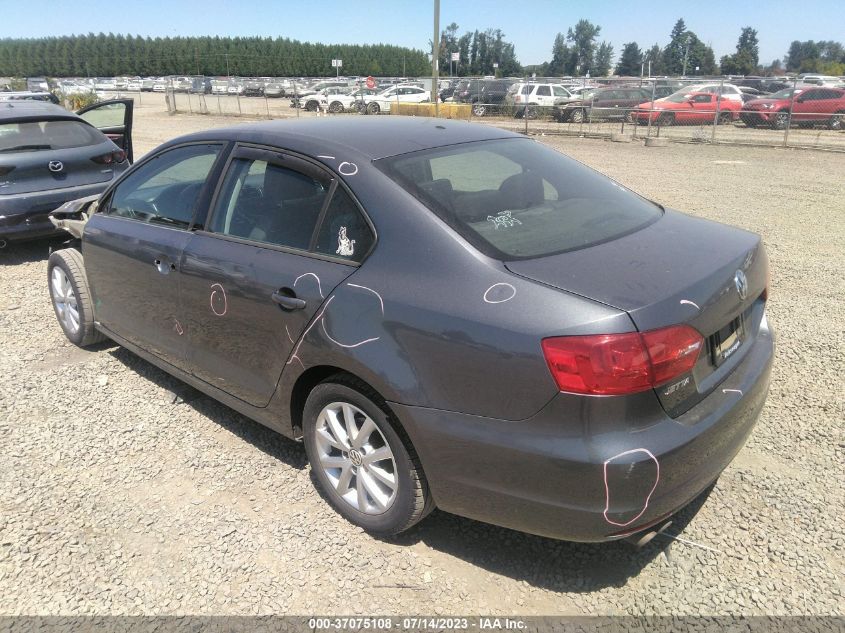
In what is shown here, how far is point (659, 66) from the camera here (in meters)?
123

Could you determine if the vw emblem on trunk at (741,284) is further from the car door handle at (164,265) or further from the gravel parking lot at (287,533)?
the car door handle at (164,265)

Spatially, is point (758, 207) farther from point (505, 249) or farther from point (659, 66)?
point (659, 66)

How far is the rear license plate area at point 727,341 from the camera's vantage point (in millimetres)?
2418

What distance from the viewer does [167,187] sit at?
401 centimetres

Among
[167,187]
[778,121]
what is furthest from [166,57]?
[167,187]

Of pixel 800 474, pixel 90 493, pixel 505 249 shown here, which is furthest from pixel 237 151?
pixel 800 474

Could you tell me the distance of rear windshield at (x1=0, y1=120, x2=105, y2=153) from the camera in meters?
7.03

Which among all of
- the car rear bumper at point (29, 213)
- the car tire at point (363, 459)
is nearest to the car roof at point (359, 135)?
the car tire at point (363, 459)

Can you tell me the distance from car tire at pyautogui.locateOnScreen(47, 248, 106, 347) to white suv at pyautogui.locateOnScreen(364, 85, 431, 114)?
89.7 feet

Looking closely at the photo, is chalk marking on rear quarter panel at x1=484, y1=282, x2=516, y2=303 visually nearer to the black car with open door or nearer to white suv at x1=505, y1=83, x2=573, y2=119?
the black car with open door

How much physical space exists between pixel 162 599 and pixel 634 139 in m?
20.7

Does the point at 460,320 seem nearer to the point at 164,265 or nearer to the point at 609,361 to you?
the point at 609,361

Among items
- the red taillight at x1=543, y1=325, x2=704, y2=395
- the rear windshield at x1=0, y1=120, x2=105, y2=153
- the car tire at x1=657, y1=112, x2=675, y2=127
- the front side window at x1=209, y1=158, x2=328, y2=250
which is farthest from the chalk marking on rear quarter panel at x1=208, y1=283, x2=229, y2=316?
the car tire at x1=657, y1=112, x2=675, y2=127

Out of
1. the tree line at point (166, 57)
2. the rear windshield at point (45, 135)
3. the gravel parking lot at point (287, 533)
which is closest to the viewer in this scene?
the gravel parking lot at point (287, 533)
